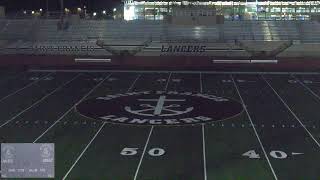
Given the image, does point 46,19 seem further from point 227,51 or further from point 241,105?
point 241,105

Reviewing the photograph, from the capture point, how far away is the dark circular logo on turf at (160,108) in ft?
45.3

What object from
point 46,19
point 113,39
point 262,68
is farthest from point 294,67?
point 46,19

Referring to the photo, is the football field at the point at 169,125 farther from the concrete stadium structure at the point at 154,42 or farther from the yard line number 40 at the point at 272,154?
the concrete stadium structure at the point at 154,42

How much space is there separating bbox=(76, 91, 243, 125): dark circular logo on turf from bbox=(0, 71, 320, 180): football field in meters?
0.03

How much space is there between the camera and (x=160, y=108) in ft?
49.5

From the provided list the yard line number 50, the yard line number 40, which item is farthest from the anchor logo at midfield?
the yard line number 40

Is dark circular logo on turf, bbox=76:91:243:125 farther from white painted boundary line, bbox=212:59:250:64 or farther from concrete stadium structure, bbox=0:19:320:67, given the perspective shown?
concrete stadium structure, bbox=0:19:320:67

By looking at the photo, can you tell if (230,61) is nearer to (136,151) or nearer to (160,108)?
(160,108)

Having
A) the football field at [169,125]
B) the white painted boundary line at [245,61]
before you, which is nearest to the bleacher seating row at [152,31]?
the white painted boundary line at [245,61]

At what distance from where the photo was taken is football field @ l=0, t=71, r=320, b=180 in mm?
9719

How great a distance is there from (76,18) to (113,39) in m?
5.20

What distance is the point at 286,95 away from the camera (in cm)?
1761

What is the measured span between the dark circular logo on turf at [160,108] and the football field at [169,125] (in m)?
0.03

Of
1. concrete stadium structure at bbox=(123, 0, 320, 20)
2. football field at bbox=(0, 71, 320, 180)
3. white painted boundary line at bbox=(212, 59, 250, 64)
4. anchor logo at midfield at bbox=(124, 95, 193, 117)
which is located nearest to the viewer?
football field at bbox=(0, 71, 320, 180)
